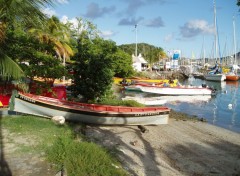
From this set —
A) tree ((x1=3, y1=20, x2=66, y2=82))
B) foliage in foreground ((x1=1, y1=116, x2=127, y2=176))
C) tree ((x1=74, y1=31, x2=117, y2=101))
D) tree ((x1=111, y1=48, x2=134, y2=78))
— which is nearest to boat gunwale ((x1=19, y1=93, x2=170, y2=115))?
foliage in foreground ((x1=1, y1=116, x2=127, y2=176))

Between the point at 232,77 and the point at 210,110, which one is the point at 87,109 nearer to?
the point at 210,110

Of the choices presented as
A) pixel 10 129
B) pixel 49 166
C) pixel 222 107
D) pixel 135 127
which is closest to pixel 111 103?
pixel 135 127

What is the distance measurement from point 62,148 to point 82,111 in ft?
17.7

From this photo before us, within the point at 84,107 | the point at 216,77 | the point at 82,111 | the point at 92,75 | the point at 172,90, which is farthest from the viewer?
the point at 216,77

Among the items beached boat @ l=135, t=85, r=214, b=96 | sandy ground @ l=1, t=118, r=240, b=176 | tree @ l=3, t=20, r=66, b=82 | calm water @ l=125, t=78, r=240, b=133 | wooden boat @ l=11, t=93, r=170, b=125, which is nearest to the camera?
sandy ground @ l=1, t=118, r=240, b=176

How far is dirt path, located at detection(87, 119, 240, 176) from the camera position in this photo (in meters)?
10.8

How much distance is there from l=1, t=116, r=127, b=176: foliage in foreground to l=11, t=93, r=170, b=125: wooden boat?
0.95 metres

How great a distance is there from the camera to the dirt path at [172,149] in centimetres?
1084

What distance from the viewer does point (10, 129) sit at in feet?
37.7

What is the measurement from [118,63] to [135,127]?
32.3 m

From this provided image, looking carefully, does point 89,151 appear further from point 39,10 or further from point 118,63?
point 118,63

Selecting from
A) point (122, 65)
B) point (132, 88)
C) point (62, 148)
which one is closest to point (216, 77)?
point (122, 65)

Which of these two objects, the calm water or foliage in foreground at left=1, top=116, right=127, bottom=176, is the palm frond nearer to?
foliage in foreground at left=1, top=116, right=127, bottom=176

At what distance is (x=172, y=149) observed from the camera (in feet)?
45.7
